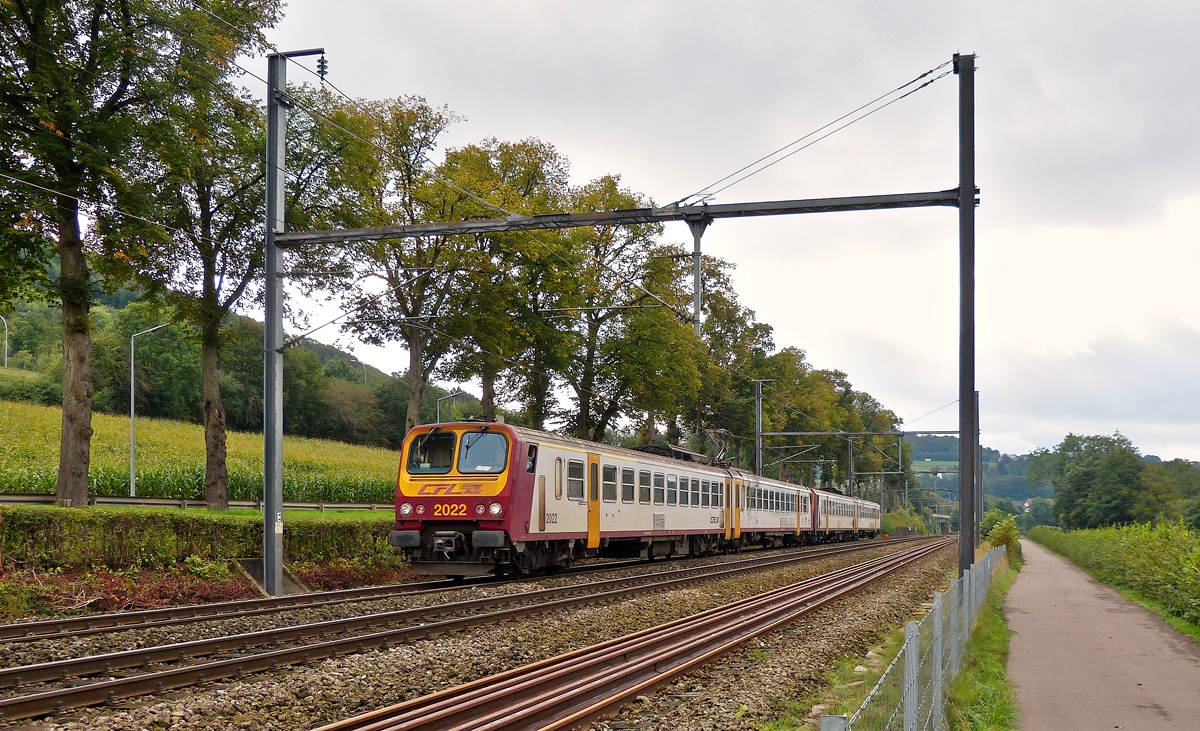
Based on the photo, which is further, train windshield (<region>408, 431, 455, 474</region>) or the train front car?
train windshield (<region>408, 431, 455, 474</region>)

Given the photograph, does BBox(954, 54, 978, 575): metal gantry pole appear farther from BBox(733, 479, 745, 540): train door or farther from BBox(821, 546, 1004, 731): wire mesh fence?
BBox(733, 479, 745, 540): train door

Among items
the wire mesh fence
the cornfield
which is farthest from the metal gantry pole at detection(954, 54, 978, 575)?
the cornfield

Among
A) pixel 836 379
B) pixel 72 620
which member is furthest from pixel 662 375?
pixel 836 379

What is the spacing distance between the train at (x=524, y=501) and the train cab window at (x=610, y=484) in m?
0.02

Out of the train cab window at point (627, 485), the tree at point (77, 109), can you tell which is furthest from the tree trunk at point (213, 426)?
the train cab window at point (627, 485)

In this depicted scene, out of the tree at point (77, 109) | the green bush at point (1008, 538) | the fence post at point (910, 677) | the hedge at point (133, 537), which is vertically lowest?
the green bush at point (1008, 538)

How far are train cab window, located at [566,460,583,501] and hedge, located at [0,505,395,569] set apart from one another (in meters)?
4.85

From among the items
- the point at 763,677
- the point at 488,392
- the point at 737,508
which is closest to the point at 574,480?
the point at 763,677

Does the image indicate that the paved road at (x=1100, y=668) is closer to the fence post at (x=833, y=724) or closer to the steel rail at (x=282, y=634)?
the steel rail at (x=282, y=634)

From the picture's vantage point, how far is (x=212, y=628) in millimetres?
11789

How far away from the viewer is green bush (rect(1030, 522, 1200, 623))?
20.0m

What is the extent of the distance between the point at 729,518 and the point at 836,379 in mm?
61720

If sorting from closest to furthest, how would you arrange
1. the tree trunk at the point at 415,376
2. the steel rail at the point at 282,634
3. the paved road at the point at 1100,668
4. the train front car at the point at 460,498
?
1. the steel rail at the point at 282,634
2. the paved road at the point at 1100,668
3. the train front car at the point at 460,498
4. the tree trunk at the point at 415,376

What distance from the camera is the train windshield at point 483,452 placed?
60.4 ft
